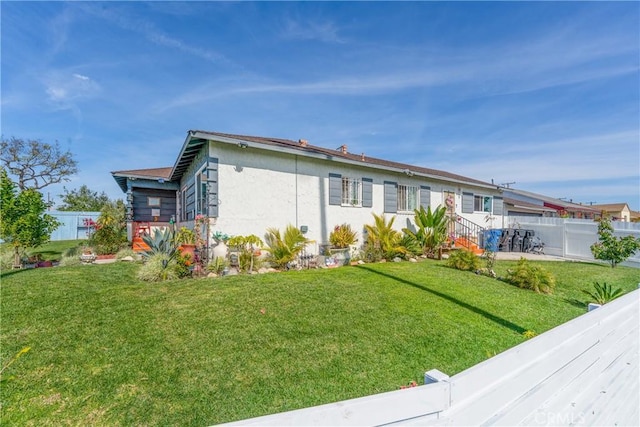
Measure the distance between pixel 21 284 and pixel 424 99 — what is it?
16.6m

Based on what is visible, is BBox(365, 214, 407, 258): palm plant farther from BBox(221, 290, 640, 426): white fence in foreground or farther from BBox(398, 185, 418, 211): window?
BBox(221, 290, 640, 426): white fence in foreground

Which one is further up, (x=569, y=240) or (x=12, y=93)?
(x=12, y=93)

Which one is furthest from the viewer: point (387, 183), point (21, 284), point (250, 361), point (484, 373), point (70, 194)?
point (70, 194)

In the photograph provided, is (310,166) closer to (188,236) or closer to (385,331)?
(188,236)

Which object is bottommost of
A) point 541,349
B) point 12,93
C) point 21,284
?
point 21,284

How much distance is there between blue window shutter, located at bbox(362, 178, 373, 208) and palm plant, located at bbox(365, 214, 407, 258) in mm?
775

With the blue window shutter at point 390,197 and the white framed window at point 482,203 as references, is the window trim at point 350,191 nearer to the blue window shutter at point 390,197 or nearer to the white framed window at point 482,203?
the blue window shutter at point 390,197

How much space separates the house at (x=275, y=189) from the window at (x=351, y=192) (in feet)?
0.15

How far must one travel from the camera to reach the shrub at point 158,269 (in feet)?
24.2

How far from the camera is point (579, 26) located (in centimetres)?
870

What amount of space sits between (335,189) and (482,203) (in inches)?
476

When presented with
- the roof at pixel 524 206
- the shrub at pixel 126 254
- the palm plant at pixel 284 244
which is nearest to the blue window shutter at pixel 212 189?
the palm plant at pixel 284 244

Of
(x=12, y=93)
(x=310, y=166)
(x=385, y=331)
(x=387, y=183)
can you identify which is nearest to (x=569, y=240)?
(x=387, y=183)

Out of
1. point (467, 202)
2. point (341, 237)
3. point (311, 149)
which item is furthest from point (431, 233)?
point (311, 149)
